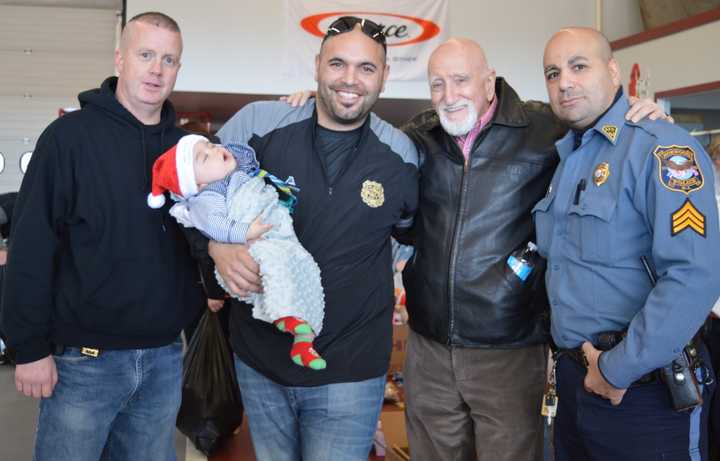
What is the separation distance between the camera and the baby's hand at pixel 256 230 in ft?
7.04

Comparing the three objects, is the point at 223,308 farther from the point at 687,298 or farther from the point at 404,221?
the point at 687,298

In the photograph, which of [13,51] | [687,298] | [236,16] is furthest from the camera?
[13,51]

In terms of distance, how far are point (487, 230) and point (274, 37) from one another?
210 inches

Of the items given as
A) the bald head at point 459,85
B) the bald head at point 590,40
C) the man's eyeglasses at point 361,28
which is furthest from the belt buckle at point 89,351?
the bald head at point 590,40

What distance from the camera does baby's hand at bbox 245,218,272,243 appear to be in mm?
2146

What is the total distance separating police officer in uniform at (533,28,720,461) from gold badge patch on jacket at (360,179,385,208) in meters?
0.56

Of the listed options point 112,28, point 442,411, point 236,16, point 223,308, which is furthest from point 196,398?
point 112,28

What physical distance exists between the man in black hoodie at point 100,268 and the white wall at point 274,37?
4.94 metres

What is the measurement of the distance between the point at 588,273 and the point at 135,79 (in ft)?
5.12

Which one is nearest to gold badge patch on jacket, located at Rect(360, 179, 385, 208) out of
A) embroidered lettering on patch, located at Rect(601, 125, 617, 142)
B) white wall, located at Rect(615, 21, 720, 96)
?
embroidered lettering on patch, located at Rect(601, 125, 617, 142)

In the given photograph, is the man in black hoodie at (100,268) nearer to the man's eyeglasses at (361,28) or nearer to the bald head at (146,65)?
the bald head at (146,65)

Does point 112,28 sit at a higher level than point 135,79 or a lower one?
higher

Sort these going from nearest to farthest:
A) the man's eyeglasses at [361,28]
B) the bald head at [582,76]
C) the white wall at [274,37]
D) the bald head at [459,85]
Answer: the bald head at [582,76] → the man's eyeglasses at [361,28] → the bald head at [459,85] → the white wall at [274,37]

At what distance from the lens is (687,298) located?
1.94 meters
